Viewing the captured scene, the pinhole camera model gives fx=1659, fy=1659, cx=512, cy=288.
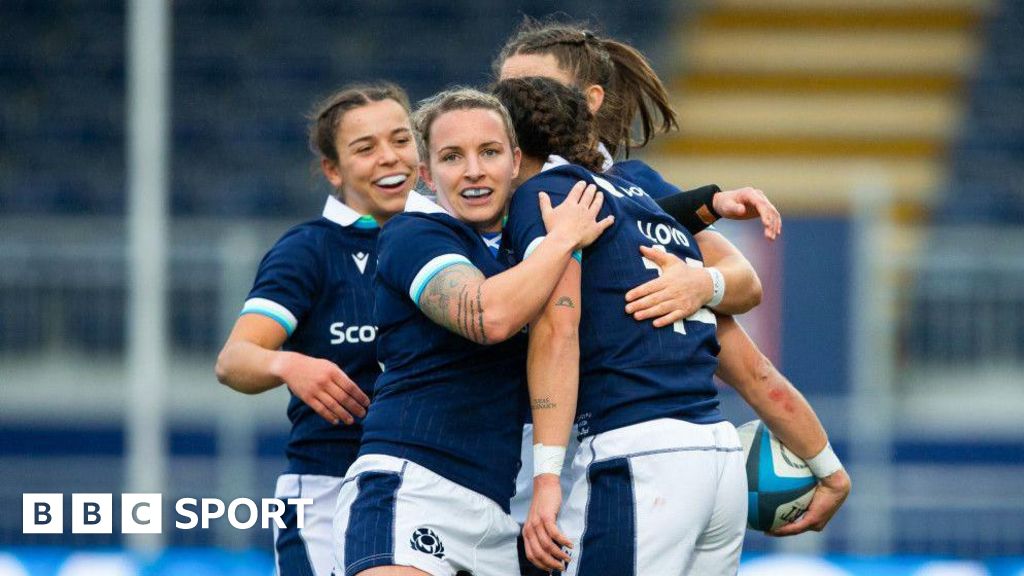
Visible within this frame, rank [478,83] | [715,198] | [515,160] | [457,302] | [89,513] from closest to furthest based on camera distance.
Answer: [457,302], [515,160], [715,198], [89,513], [478,83]

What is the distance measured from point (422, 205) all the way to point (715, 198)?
780 mm

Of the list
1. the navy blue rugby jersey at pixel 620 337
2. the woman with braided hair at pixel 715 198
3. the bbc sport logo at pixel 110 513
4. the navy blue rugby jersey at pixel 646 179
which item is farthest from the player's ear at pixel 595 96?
the bbc sport logo at pixel 110 513

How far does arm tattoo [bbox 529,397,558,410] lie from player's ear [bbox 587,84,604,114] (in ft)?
3.07

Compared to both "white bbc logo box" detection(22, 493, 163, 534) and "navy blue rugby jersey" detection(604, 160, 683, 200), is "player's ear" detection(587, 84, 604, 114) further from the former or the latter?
"white bbc logo box" detection(22, 493, 163, 534)

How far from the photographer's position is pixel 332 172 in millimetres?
4621

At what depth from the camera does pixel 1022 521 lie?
9.10m

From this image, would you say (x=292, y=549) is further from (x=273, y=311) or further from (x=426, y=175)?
(x=426, y=175)

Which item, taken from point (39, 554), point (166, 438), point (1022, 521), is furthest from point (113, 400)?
A: point (1022, 521)

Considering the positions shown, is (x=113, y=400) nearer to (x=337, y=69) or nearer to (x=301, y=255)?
(x=337, y=69)

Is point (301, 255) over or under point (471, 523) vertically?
over

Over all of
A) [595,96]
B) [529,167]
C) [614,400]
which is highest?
[595,96]

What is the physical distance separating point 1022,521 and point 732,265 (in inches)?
225

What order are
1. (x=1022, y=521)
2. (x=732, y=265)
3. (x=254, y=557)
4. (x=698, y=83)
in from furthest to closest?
1. (x=698, y=83)
2. (x=1022, y=521)
3. (x=254, y=557)
4. (x=732, y=265)

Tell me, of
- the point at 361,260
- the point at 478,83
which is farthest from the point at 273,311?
the point at 478,83
